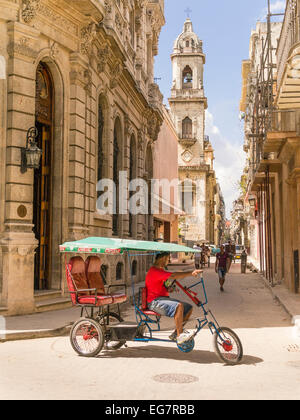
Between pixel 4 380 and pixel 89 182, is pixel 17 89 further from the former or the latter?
pixel 4 380

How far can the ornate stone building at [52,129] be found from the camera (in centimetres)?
1237

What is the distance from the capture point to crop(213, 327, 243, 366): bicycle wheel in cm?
773

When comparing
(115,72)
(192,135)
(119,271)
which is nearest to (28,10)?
(115,72)

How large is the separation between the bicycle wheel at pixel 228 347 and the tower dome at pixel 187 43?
6773 cm

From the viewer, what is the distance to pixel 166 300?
8227 millimetres

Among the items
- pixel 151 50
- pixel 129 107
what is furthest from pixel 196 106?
pixel 129 107

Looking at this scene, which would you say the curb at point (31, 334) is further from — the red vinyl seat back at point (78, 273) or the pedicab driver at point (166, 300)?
the pedicab driver at point (166, 300)

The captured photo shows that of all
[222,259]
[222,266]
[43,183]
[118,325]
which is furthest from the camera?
[222,259]

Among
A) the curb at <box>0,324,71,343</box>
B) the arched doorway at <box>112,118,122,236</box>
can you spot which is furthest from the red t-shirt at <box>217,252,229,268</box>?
the curb at <box>0,324,71,343</box>

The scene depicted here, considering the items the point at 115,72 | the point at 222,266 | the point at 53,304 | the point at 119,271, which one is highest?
the point at 115,72

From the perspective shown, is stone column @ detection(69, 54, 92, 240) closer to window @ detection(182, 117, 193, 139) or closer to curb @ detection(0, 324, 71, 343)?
curb @ detection(0, 324, 71, 343)

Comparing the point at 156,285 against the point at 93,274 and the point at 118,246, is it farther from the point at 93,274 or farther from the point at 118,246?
the point at 93,274

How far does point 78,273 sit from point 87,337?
1.23 m

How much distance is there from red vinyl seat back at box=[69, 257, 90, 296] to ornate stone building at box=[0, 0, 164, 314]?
3.38 metres
